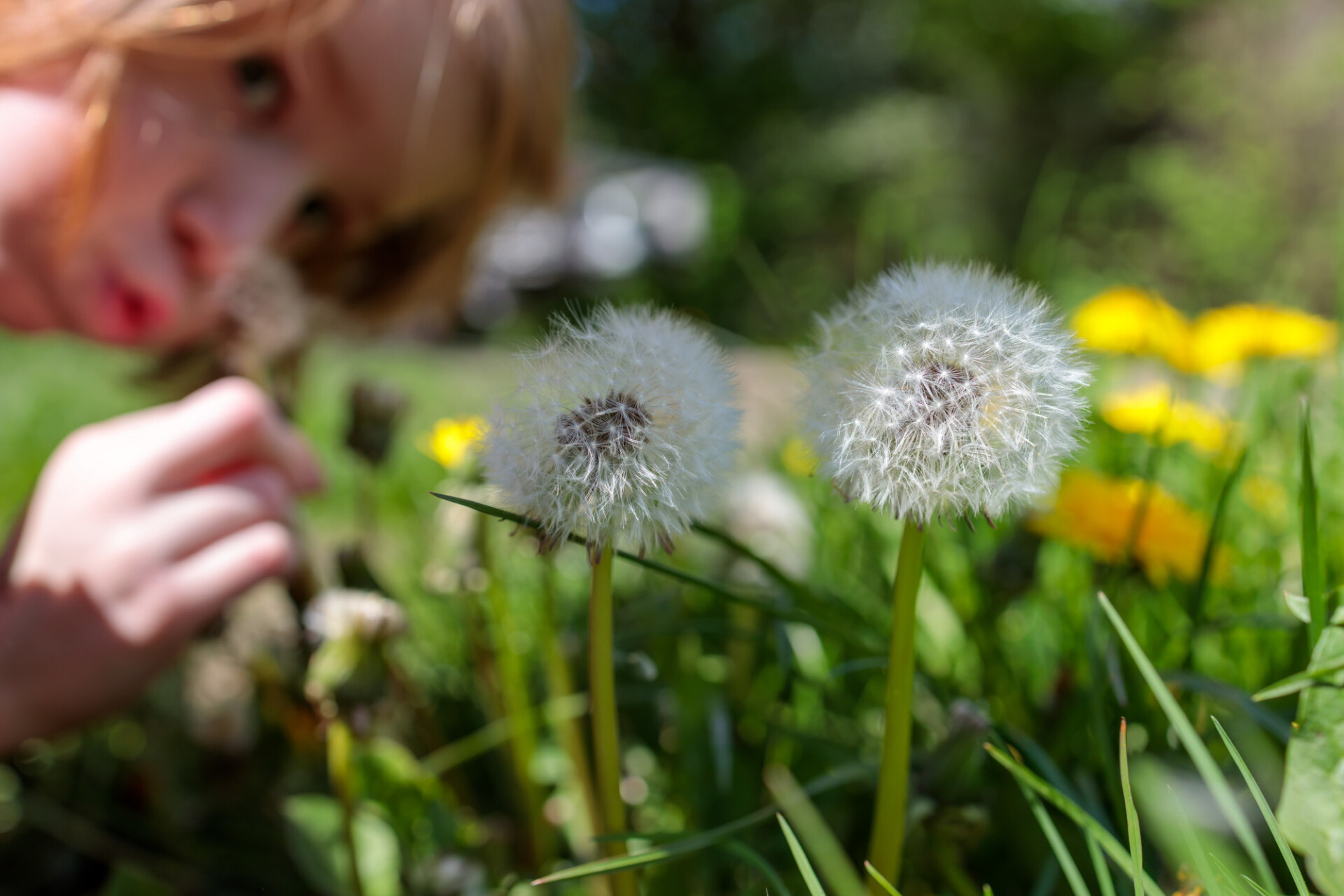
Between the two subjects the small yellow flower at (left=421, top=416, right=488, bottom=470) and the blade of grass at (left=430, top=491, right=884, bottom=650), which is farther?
the small yellow flower at (left=421, top=416, right=488, bottom=470)

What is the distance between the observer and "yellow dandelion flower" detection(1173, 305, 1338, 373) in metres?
0.93

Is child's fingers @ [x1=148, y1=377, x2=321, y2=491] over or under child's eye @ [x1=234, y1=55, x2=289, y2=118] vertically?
under

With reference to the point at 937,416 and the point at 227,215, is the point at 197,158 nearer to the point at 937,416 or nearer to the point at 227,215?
the point at 227,215

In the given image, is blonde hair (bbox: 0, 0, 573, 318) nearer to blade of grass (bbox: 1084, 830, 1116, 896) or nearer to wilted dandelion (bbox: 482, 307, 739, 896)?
wilted dandelion (bbox: 482, 307, 739, 896)

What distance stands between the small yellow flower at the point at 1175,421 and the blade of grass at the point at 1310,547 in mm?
329

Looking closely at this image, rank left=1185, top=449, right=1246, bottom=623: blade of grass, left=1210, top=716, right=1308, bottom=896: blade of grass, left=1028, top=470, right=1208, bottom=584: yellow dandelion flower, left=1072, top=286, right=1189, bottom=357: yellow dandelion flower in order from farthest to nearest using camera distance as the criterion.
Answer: left=1072, top=286, right=1189, bottom=357: yellow dandelion flower < left=1028, top=470, right=1208, bottom=584: yellow dandelion flower < left=1185, top=449, right=1246, bottom=623: blade of grass < left=1210, top=716, right=1308, bottom=896: blade of grass

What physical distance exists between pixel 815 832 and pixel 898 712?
8cm

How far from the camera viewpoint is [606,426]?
29 cm

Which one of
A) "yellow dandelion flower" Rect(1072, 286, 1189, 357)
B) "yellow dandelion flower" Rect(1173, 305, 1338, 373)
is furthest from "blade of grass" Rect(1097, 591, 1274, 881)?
"yellow dandelion flower" Rect(1173, 305, 1338, 373)

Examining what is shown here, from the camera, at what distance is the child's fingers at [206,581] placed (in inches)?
21.6

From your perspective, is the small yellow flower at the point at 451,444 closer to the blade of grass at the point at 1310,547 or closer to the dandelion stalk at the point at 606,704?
the dandelion stalk at the point at 606,704

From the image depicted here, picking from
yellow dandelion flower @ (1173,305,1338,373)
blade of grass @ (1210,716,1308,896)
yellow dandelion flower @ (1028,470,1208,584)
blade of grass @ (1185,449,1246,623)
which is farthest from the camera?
yellow dandelion flower @ (1173,305,1338,373)

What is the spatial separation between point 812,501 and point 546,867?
1.61 ft

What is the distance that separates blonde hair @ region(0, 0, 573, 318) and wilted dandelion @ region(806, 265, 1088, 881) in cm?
62
